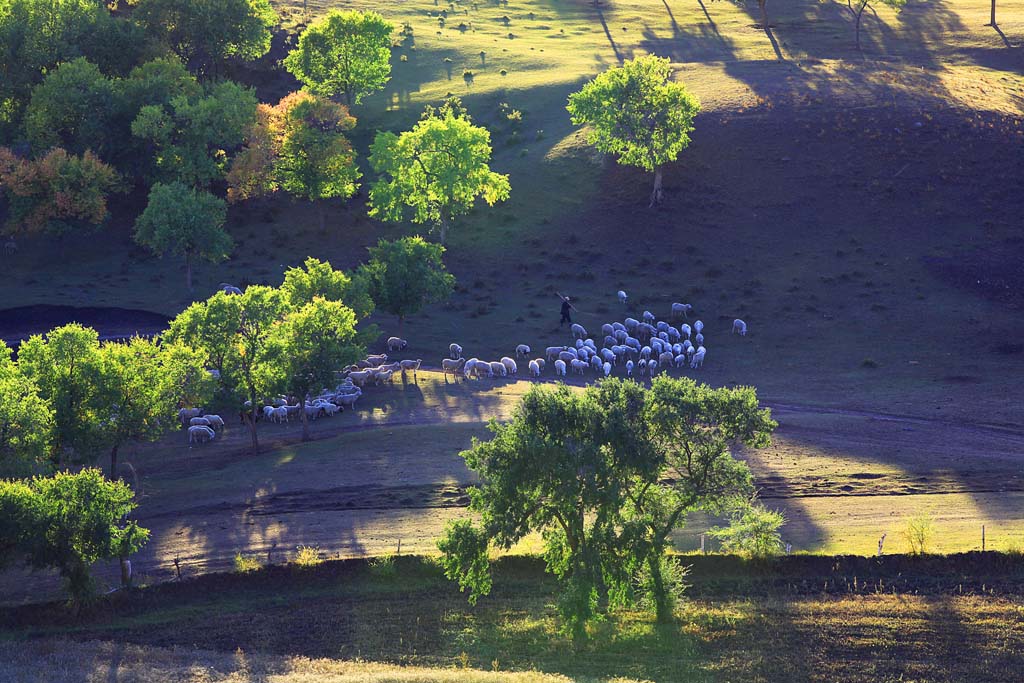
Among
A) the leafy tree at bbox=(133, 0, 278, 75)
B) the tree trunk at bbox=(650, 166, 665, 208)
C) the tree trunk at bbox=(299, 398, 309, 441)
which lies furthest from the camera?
the leafy tree at bbox=(133, 0, 278, 75)

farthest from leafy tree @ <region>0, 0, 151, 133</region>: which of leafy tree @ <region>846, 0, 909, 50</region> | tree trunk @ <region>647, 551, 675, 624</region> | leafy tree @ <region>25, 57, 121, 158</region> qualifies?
tree trunk @ <region>647, 551, 675, 624</region>

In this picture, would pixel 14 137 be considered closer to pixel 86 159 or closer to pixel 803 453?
pixel 86 159

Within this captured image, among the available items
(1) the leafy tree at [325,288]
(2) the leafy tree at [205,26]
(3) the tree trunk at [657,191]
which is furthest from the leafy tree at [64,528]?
(2) the leafy tree at [205,26]

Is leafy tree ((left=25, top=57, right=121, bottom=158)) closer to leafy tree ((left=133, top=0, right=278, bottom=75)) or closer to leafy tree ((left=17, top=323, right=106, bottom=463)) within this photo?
leafy tree ((left=133, top=0, right=278, bottom=75))

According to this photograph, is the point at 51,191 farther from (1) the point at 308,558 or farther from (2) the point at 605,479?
(2) the point at 605,479

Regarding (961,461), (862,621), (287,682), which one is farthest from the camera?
(961,461)

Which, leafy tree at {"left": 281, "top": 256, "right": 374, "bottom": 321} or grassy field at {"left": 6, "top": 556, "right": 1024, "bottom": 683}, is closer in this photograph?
grassy field at {"left": 6, "top": 556, "right": 1024, "bottom": 683}

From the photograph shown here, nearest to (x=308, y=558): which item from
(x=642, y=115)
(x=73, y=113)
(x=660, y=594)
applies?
(x=660, y=594)

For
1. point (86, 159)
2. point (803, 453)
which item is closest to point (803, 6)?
point (86, 159)
